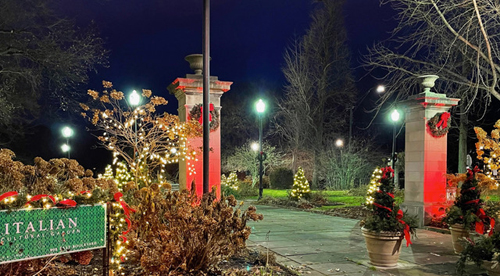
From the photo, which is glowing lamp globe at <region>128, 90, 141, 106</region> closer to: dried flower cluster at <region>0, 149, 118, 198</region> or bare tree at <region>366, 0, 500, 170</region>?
dried flower cluster at <region>0, 149, 118, 198</region>

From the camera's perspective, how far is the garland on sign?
11344 millimetres

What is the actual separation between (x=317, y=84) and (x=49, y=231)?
93.6ft

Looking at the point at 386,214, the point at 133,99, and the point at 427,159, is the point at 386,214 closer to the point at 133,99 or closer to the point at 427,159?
the point at 427,159

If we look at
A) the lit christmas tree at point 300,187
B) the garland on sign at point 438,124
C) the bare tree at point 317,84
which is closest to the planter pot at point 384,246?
the garland on sign at point 438,124

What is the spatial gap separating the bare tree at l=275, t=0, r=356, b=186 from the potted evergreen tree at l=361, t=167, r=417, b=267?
2217 cm

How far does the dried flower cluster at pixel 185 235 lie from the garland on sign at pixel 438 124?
291 inches

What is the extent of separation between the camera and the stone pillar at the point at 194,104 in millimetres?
10227

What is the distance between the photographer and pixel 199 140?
10.5m

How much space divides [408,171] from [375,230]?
5652mm

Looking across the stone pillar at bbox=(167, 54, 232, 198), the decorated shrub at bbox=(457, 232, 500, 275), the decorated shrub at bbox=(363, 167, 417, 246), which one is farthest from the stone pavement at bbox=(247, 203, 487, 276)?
the stone pillar at bbox=(167, 54, 232, 198)

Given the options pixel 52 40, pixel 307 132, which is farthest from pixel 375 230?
pixel 307 132

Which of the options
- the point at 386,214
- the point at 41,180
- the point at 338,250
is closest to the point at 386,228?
the point at 386,214

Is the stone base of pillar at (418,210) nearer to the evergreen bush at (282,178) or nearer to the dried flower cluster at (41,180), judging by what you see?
the dried flower cluster at (41,180)

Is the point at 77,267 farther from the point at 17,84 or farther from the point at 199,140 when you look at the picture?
the point at 17,84
